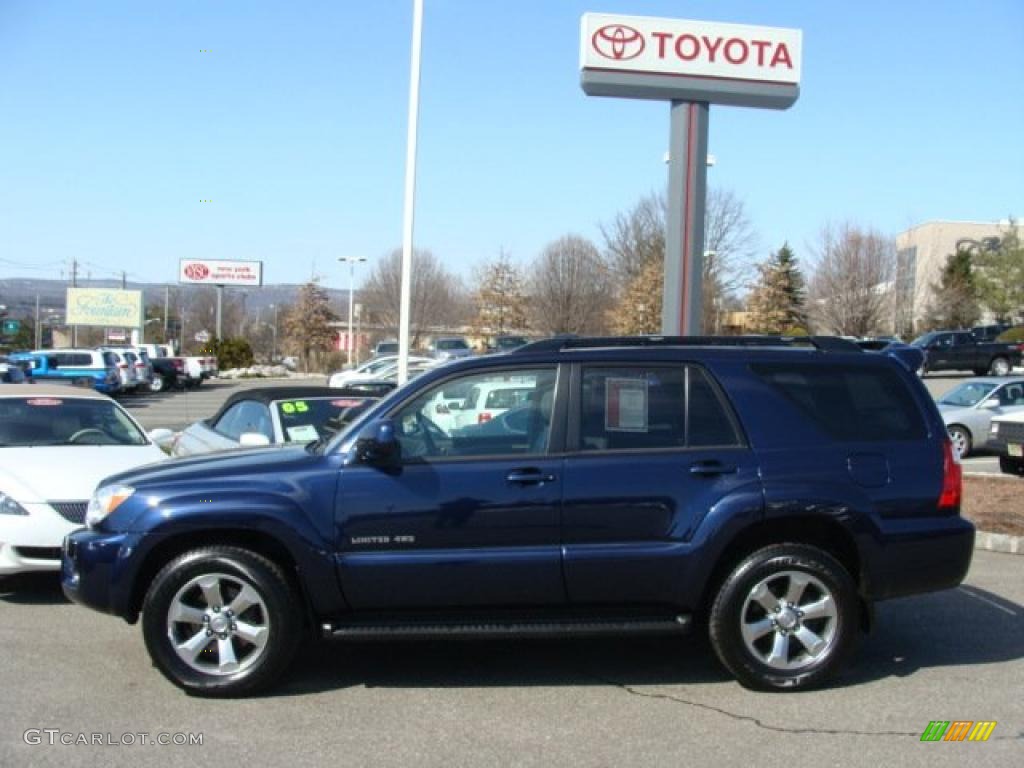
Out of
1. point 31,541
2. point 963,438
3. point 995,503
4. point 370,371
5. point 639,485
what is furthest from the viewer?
point 370,371

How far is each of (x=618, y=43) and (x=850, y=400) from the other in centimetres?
1148

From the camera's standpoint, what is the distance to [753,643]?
5383mm

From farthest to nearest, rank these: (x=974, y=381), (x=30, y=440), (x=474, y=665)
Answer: (x=974, y=381)
(x=30, y=440)
(x=474, y=665)

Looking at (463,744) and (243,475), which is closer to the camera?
(463,744)

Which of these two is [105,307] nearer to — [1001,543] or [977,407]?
[977,407]

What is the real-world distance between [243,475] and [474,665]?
5.65 feet

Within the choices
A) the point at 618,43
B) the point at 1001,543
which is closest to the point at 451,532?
the point at 1001,543

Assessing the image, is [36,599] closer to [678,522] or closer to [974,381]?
[678,522]

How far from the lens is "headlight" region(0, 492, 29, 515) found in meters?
7.04

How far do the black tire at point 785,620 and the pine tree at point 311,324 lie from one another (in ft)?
205

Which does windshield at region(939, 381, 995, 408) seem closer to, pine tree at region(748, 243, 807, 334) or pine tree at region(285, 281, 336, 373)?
pine tree at region(748, 243, 807, 334)

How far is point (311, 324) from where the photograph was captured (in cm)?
6612

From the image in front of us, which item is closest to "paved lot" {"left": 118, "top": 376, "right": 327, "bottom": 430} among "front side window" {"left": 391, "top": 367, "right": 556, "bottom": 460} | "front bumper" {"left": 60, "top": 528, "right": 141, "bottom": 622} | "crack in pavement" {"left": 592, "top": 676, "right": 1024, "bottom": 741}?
"front bumper" {"left": 60, "top": 528, "right": 141, "bottom": 622}

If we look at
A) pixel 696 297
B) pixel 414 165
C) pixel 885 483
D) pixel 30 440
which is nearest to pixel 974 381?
pixel 696 297
